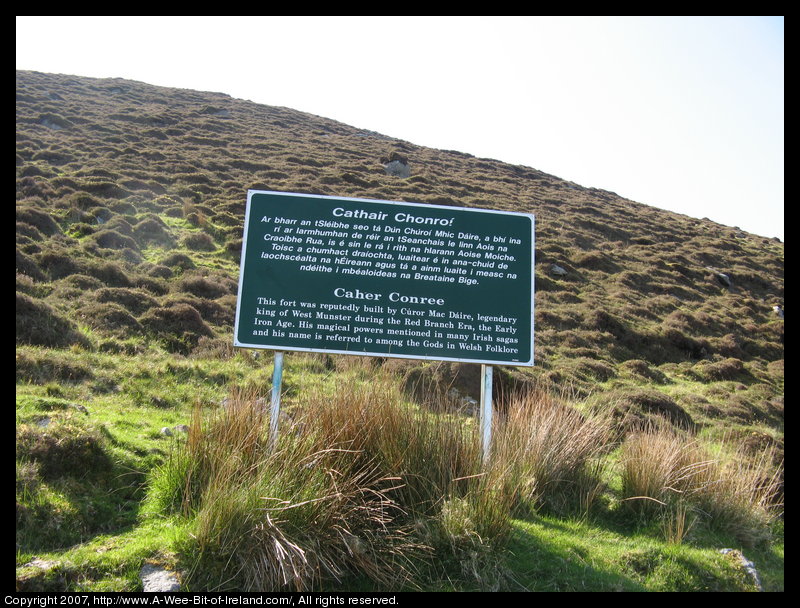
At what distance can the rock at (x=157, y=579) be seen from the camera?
392 centimetres

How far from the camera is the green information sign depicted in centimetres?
592

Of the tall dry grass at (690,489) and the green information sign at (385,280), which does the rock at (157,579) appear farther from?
the tall dry grass at (690,489)

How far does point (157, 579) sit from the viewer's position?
3.98m

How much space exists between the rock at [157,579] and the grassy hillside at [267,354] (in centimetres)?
7

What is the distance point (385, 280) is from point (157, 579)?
10.7 ft

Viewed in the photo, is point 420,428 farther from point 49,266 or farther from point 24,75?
point 24,75

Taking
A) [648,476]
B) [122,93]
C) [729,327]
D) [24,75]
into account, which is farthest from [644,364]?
[24,75]

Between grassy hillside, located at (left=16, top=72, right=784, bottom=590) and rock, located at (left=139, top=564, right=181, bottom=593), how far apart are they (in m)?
0.07

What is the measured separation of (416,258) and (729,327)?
19970mm

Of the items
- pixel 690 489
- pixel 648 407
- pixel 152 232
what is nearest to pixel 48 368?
pixel 690 489

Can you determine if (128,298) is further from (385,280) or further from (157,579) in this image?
(157,579)

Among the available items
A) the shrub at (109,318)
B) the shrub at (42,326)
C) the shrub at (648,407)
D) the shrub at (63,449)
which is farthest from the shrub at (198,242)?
the shrub at (63,449)

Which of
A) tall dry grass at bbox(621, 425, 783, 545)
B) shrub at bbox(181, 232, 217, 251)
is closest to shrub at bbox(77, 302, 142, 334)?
shrub at bbox(181, 232, 217, 251)

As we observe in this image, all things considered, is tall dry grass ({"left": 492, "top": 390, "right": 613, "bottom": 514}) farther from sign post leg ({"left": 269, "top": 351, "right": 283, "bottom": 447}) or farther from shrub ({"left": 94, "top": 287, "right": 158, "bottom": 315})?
shrub ({"left": 94, "top": 287, "right": 158, "bottom": 315})
